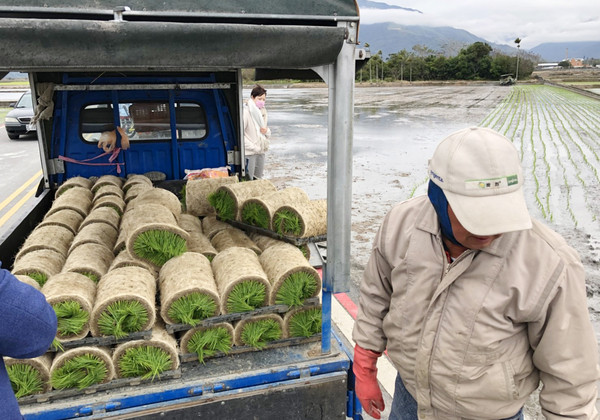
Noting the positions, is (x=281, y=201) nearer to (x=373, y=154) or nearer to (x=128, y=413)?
(x=128, y=413)

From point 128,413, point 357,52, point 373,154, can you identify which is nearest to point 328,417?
point 128,413

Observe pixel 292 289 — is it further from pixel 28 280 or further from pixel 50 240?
pixel 50 240

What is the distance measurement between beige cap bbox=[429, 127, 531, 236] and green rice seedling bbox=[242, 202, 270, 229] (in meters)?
2.06

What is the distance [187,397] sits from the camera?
2.75m

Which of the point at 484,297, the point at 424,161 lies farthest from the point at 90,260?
the point at 424,161

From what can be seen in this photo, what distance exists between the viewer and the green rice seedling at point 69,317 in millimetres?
2650

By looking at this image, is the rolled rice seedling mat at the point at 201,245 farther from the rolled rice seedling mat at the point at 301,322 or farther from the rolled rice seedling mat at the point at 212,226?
the rolled rice seedling mat at the point at 301,322

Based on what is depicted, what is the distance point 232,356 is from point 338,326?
2.40m

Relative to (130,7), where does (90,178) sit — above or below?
below

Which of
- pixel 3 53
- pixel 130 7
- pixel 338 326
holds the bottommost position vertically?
pixel 338 326

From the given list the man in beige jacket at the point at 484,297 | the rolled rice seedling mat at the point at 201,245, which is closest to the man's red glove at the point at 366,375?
the man in beige jacket at the point at 484,297

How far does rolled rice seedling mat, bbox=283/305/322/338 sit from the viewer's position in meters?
3.19

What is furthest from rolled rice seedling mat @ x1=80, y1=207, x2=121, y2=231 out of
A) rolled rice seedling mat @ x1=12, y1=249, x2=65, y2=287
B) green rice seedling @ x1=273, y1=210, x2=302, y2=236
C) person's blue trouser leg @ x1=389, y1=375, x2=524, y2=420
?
person's blue trouser leg @ x1=389, y1=375, x2=524, y2=420

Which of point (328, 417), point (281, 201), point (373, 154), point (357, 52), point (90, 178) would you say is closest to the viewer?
point (357, 52)
